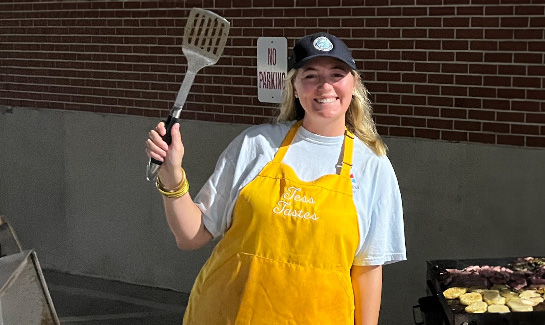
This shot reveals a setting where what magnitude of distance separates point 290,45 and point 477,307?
2812 millimetres

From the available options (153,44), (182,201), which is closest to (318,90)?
(182,201)

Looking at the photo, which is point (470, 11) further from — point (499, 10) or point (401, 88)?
point (401, 88)

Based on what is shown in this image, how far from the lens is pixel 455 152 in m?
5.54

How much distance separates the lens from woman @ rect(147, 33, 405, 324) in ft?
9.18

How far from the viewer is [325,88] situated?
9.37 feet

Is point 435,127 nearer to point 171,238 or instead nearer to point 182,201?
point 171,238

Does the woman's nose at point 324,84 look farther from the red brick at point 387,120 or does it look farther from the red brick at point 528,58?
the red brick at point 387,120

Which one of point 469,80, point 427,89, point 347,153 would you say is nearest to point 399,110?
point 427,89

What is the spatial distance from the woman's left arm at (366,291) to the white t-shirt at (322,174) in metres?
0.04

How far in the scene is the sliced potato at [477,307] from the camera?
13.0 feet

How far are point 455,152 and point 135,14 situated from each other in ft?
10.2

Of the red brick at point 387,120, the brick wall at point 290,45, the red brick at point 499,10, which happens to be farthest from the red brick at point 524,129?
the red brick at point 387,120

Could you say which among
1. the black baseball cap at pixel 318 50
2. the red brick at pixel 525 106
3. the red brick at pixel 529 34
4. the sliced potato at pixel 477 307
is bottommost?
the sliced potato at pixel 477 307

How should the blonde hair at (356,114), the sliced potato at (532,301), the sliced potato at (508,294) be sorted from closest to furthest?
the blonde hair at (356,114), the sliced potato at (532,301), the sliced potato at (508,294)
